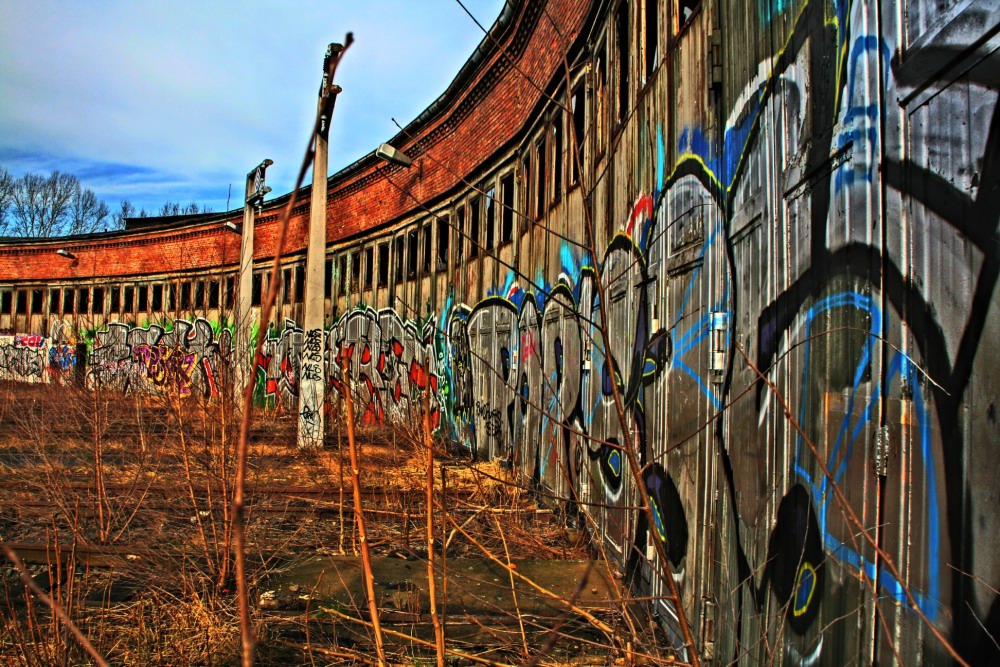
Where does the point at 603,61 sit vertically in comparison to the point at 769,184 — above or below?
above

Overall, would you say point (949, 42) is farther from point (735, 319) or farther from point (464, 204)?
point (464, 204)

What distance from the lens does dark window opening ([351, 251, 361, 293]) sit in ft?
72.6

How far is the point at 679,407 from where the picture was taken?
16.0 ft

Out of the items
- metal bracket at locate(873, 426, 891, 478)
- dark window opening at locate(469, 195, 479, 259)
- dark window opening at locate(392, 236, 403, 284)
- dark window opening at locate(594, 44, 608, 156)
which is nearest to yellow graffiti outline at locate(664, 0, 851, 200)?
metal bracket at locate(873, 426, 891, 478)

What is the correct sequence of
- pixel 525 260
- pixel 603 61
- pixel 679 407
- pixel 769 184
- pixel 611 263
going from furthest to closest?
pixel 525 260
pixel 603 61
pixel 611 263
pixel 679 407
pixel 769 184

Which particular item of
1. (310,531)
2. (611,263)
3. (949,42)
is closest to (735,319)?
(949,42)

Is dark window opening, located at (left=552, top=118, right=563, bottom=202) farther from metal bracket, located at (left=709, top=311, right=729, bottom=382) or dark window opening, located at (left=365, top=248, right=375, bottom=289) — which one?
dark window opening, located at (left=365, top=248, right=375, bottom=289)

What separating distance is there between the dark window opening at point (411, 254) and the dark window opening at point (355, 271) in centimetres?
376

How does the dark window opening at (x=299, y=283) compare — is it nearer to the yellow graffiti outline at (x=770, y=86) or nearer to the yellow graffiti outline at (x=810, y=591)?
the yellow graffiti outline at (x=770, y=86)

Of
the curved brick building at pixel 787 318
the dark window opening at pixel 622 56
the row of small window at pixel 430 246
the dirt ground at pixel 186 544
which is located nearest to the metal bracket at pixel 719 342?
the curved brick building at pixel 787 318

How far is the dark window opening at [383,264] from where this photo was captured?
20.3 m

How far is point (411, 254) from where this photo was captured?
18.8 metres

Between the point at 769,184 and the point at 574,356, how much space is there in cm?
504

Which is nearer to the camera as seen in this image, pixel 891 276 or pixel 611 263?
pixel 891 276
